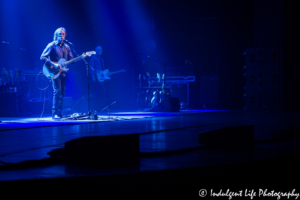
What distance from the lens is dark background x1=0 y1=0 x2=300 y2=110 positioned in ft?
33.3

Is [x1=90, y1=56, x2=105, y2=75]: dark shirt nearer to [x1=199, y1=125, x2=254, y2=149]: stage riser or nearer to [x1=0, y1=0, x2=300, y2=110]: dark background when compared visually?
[x1=0, y1=0, x2=300, y2=110]: dark background

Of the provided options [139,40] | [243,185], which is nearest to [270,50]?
[139,40]

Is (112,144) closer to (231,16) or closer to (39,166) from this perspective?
(39,166)

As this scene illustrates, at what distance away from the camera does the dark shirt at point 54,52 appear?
6655 mm

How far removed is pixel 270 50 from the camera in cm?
1012

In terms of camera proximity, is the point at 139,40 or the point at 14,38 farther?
the point at 139,40

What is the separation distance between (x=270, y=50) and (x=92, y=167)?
30.2 feet

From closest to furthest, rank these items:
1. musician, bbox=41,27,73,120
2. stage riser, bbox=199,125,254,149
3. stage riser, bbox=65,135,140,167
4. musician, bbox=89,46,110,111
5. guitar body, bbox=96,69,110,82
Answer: stage riser, bbox=65,135,140,167, stage riser, bbox=199,125,254,149, musician, bbox=41,27,73,120, musician, bbox=89,46,110,111, guitar body, bbox=96,69,110,82

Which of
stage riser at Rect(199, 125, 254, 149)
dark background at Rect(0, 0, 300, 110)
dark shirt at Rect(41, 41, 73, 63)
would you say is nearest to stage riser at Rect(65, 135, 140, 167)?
stage riser at Rect(199, 125, 254, 149)

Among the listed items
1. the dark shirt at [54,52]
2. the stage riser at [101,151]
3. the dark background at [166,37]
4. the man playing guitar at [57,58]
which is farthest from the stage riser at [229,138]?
the dark background at [166,37]

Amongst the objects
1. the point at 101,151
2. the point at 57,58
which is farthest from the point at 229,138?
the point at 57,58

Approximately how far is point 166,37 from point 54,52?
711cm

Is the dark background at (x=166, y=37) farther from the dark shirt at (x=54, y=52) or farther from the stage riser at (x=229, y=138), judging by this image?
the stage riser at (x=229, y=138)

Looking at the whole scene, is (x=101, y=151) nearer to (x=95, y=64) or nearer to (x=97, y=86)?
(x=95, y=64)
